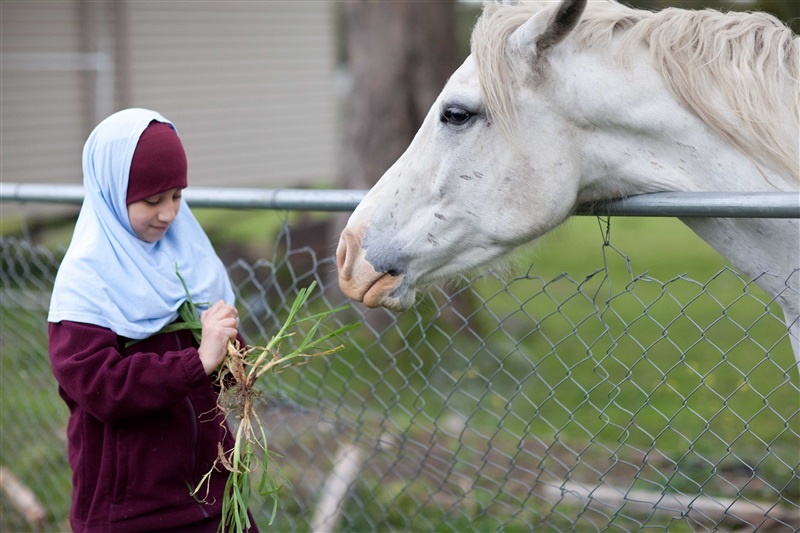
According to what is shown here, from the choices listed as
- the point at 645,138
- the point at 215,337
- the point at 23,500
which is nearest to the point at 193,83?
the point at 23,500

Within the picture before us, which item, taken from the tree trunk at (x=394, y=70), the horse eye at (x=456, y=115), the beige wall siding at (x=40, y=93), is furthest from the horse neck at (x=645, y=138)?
the beige wall siding at (x=40, y=93)

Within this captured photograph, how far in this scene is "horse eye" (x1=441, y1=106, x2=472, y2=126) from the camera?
214cm

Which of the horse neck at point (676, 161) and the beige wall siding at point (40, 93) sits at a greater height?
the horse neck at point (676, 161)

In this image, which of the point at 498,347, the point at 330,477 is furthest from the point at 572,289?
the point at 330,477

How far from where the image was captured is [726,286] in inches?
318

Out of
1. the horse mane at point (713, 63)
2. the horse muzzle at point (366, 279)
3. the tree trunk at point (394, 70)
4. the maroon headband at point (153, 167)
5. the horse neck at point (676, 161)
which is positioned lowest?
the tree trunk at point (394, 70)

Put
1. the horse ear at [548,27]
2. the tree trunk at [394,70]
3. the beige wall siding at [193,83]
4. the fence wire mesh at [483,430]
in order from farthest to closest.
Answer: the beige wall siding at [193,83] < the tree trunk at [394,70] < the fence wire mesh at [483,430] < the horse ear at [548,27]

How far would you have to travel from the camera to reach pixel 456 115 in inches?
84.8

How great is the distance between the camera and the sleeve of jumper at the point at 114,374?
1932 mm

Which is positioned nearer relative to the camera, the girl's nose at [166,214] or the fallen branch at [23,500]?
the girl's nose at [166,214]

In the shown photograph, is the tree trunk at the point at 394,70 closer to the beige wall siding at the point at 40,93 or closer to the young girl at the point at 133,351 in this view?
the young girl at the point at 133,351

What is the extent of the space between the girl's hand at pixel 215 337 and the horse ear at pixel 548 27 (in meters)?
1.08

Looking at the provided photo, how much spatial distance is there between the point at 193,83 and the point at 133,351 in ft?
36.3

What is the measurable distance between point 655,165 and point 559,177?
255 mm
